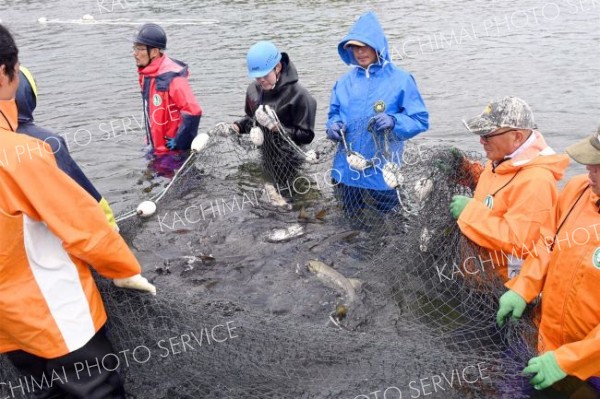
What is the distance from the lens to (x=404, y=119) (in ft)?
18.7

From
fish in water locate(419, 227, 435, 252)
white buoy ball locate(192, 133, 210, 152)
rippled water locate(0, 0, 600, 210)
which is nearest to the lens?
fish in water locate(419, 227, 435, 252)

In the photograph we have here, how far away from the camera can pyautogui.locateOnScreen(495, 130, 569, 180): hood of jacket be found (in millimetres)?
4008

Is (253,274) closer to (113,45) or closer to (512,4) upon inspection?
(113,45)

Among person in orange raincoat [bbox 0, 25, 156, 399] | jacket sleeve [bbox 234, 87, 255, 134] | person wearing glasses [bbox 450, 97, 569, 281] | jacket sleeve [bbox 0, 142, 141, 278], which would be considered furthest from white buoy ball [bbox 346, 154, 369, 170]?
jacket sleeve [bbox 0, 142, 141, 278]

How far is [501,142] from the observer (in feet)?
13.5

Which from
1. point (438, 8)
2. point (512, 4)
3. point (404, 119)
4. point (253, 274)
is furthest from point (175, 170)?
point (512, 4)

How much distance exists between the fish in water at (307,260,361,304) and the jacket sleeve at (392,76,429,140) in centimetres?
158

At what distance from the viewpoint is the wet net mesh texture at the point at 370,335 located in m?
3.91

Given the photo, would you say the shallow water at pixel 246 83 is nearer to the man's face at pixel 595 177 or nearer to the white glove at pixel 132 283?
the white glove at pixel 132 283

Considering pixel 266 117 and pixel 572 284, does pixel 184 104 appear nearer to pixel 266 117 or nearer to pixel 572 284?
pixel 266 117

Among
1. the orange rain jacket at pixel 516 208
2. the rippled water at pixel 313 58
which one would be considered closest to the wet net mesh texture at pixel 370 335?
the orange rain jacket at pixel 516 208

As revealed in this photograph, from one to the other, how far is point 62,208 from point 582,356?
3115mm

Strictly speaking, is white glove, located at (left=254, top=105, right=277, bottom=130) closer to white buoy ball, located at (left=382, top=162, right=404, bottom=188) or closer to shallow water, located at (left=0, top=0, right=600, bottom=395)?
shallow water, located at (left=0, top=0, right=600, bottom=395)

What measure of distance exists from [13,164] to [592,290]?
340 centimetres
